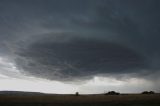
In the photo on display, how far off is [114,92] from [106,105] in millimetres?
67551

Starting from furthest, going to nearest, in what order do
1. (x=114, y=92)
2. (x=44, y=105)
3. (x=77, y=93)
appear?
(x=114, y=92) → (x=77, y=93) → (x=44, y=105)

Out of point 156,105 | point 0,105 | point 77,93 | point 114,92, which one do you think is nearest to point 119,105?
point 156,105

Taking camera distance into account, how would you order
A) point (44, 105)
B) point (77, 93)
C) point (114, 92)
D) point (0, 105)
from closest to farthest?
point (0, 105) < point (44, 105) < point (77, 93) < point (114, 92)

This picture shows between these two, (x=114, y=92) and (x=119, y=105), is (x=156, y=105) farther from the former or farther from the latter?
(x=114, y=92)

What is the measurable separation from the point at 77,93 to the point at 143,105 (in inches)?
2483

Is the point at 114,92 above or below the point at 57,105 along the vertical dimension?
above

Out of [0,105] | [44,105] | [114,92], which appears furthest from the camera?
Result: [114,92]

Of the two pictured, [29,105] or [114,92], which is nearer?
[29,105]

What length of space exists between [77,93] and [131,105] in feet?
203

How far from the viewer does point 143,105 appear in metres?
62.5

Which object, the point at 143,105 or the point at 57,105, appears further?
the point at 57,105

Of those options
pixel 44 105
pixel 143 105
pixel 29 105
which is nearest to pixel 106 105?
pixel 143 105

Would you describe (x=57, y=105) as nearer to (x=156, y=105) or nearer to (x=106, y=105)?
(x=106, y=105)

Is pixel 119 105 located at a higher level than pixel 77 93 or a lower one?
lower
